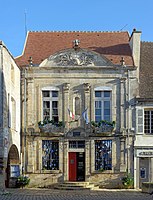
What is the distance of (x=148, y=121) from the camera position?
2614 centimetres

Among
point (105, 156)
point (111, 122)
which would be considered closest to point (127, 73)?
point (111, 122)

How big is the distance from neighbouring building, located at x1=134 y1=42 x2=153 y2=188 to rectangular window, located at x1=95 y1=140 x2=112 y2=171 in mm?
1362

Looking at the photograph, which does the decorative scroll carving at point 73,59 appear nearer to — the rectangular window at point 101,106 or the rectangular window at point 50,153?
the rectangular window at point 101,106

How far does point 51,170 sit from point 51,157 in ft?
2.28

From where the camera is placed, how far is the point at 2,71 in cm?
2078

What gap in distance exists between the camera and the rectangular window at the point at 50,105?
→ 26102 millimetres

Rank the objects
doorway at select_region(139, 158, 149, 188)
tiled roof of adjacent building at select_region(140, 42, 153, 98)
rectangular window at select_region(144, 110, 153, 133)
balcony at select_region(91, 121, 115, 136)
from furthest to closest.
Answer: doorway at select_region(139, 158, 149, 188) < tiled roof of adjacent building at select_region(140, 42, 153, 98) < rectangular window at select_region(144, 110, 153, 133) < balcony at select_region(91, 121, 115, 136)

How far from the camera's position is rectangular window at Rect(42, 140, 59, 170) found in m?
26.0

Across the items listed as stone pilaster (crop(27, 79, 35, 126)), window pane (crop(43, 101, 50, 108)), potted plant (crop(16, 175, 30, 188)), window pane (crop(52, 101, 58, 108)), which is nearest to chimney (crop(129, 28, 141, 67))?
window pane (crop(52, 101, 58, 108))

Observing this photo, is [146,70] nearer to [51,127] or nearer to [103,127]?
[103,127]

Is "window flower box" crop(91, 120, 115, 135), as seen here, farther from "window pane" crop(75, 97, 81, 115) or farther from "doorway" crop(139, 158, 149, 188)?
"doorway" crop(139, 158, 149, 188)

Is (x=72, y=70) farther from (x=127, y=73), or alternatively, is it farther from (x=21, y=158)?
(x=21, y=158)

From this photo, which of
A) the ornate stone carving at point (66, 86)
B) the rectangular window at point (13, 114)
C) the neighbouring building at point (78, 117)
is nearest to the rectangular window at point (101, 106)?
the neighbouring building at point (78, 117)

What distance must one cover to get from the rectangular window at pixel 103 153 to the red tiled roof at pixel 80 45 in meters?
4.40
